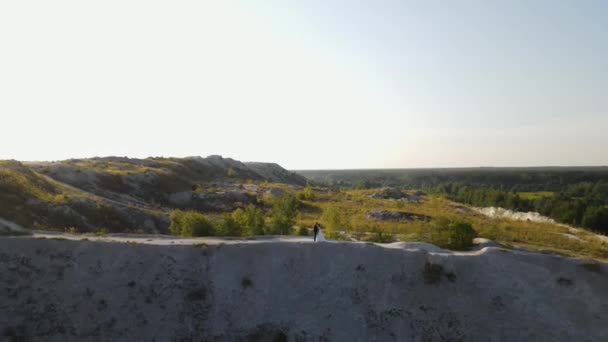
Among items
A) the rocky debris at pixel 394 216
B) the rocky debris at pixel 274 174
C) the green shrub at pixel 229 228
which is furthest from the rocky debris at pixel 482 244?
the rocky debris at pixel 274 174

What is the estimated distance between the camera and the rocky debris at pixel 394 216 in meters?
64.1

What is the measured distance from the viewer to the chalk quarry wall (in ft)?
69.8

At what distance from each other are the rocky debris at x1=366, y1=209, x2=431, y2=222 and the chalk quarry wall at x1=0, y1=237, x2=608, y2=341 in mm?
39621

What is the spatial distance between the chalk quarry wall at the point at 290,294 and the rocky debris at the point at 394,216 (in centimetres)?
3962

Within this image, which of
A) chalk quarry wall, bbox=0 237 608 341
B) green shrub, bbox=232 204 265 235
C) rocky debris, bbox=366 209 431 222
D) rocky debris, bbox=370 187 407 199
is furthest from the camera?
rocky debris, bbox=370 187 407 199

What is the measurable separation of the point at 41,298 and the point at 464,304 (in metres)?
24.5

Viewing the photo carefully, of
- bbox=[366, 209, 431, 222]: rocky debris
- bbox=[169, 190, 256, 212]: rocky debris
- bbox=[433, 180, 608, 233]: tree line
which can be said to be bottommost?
bbox=[433, 180, 608, 233]: tree line

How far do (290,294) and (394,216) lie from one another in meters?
44.9

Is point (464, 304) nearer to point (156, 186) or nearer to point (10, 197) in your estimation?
point (10, 197)

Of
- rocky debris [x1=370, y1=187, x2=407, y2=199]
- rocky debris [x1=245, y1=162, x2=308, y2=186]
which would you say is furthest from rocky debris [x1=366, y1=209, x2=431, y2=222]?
rocky debris [x1=245, y1=162, x2=308, y2=186]

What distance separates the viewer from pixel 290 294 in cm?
2352

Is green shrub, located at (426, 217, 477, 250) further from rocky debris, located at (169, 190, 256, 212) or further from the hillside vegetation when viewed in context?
rocky debris, located at (169, 190, 256, 212)

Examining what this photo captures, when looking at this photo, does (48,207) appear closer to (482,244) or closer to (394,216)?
(482,244)

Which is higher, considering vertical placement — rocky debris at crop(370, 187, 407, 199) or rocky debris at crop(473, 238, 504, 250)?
rocky debris at crop(473, 238, 504, 250)
